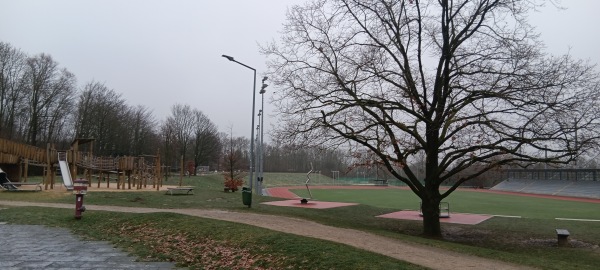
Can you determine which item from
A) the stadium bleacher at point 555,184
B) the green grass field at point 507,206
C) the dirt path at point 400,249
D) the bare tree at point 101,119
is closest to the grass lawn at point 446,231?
the dirt path at point 400,249

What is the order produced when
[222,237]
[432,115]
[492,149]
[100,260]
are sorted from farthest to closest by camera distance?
[432,115] < [492,149] < [222,237] < [100,260]

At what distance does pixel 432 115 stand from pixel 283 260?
10.5 meters

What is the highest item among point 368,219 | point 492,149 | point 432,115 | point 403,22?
point 403,22

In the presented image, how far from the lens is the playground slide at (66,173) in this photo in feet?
94.6

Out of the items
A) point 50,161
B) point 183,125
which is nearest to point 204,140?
point 183,125

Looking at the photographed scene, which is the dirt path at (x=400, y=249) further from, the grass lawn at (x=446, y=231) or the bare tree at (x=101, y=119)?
the bare tree at (x=101, y=119)

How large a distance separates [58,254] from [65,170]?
22662 millimetres

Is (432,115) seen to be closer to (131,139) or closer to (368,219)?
(368,219)

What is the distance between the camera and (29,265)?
8438 mm

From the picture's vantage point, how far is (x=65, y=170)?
29734mm

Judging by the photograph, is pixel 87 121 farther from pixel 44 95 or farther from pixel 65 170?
pixel 65 170

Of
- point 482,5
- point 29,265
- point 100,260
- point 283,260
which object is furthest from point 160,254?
point 482,5

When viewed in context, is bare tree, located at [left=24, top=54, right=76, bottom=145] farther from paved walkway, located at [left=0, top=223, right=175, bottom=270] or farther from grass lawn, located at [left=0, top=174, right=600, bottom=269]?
paved walkway, located at [left=0, top=223, right=175, bottom=270]

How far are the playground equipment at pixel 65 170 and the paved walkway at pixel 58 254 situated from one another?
17.4 m
